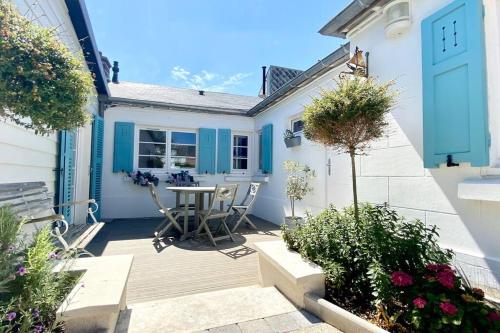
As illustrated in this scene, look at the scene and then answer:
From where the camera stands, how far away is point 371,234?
2.10m

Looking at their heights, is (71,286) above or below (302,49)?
below

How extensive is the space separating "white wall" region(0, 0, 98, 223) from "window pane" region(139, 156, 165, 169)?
1.97 meters

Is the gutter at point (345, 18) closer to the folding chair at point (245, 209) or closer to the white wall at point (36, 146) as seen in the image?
the white wall at point (36, 146)

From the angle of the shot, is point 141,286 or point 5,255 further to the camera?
point 141,286

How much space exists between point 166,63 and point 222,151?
4.05 meters

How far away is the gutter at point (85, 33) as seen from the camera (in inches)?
162

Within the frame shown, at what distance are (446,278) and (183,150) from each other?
6827mm

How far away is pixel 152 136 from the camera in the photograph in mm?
7254

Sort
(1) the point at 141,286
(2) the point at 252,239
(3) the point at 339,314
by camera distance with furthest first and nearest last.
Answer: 1. (2) the point at 252,239
2. (1) the point at 141,286
3. (3) the point at 339,314

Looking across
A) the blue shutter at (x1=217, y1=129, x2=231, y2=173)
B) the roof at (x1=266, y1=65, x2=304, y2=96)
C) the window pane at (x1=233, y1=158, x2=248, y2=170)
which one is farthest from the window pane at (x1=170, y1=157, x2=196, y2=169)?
the roof at (x1=266, y1=65, x2=304, y2=96)

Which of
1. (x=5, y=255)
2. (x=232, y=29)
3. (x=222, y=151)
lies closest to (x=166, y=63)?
(x=232, y=29)

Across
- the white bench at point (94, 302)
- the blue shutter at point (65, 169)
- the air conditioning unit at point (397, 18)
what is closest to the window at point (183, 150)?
the blue shutter at point (65, 169)

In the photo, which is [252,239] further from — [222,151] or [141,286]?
[222,151]

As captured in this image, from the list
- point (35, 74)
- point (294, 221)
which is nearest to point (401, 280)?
point (294, 221)
